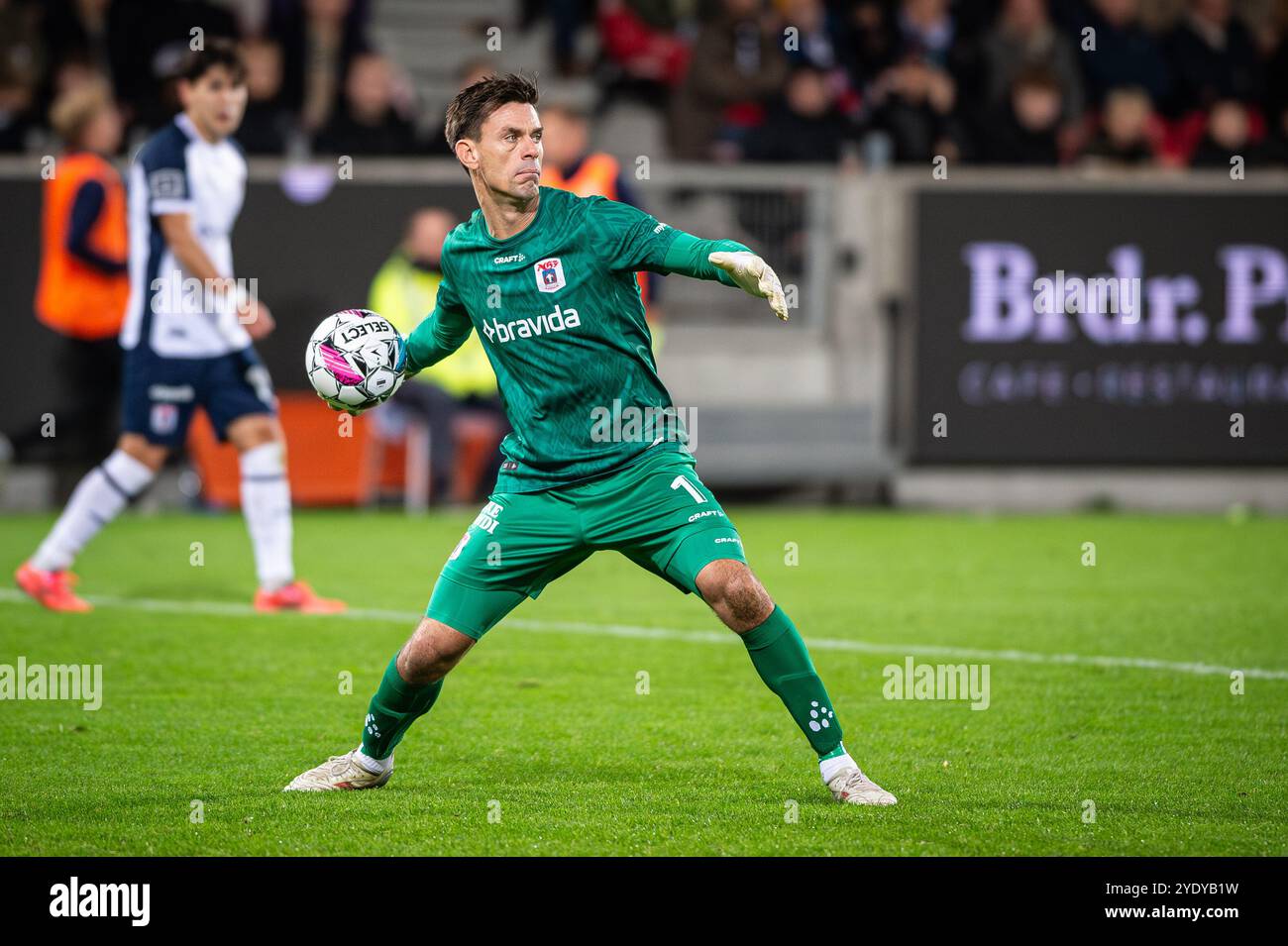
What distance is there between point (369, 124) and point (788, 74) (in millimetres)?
3910

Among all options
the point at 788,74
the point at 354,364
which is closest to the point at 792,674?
the point at 354,364

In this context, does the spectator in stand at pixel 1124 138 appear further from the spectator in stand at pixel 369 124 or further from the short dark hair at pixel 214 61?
the short dark hair at pixel 214 61

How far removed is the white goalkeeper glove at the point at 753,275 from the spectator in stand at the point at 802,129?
37.1 ft

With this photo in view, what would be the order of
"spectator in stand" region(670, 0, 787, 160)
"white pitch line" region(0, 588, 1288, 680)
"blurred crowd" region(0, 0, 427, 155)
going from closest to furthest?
1. "white pitch line" region(0, 588, 1288, 680)
2. "blurred crowd" region(0, 0, 427, 155)
3. "spectator in stand" region(670, 0, 787, 160)

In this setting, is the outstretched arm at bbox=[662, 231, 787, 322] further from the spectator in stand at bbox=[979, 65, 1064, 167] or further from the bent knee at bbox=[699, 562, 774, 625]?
the spectator in stand at bbox=[979, 65, 1064, 167]

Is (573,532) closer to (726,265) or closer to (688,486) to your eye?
(688,486)

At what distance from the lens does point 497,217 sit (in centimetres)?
579

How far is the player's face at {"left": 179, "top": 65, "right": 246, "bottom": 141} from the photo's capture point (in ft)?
30.8

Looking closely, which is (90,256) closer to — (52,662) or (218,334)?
(218,334)

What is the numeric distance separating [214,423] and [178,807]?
437cm

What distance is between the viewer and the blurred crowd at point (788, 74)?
A: 16297 millimetres

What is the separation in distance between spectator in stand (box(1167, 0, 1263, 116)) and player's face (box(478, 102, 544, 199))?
14.0m

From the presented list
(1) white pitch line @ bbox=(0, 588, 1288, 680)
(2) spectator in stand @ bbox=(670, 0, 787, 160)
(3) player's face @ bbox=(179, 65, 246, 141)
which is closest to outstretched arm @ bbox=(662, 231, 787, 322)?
(1) white pitch line @ bbox=(0, 588, 1288, 680)
